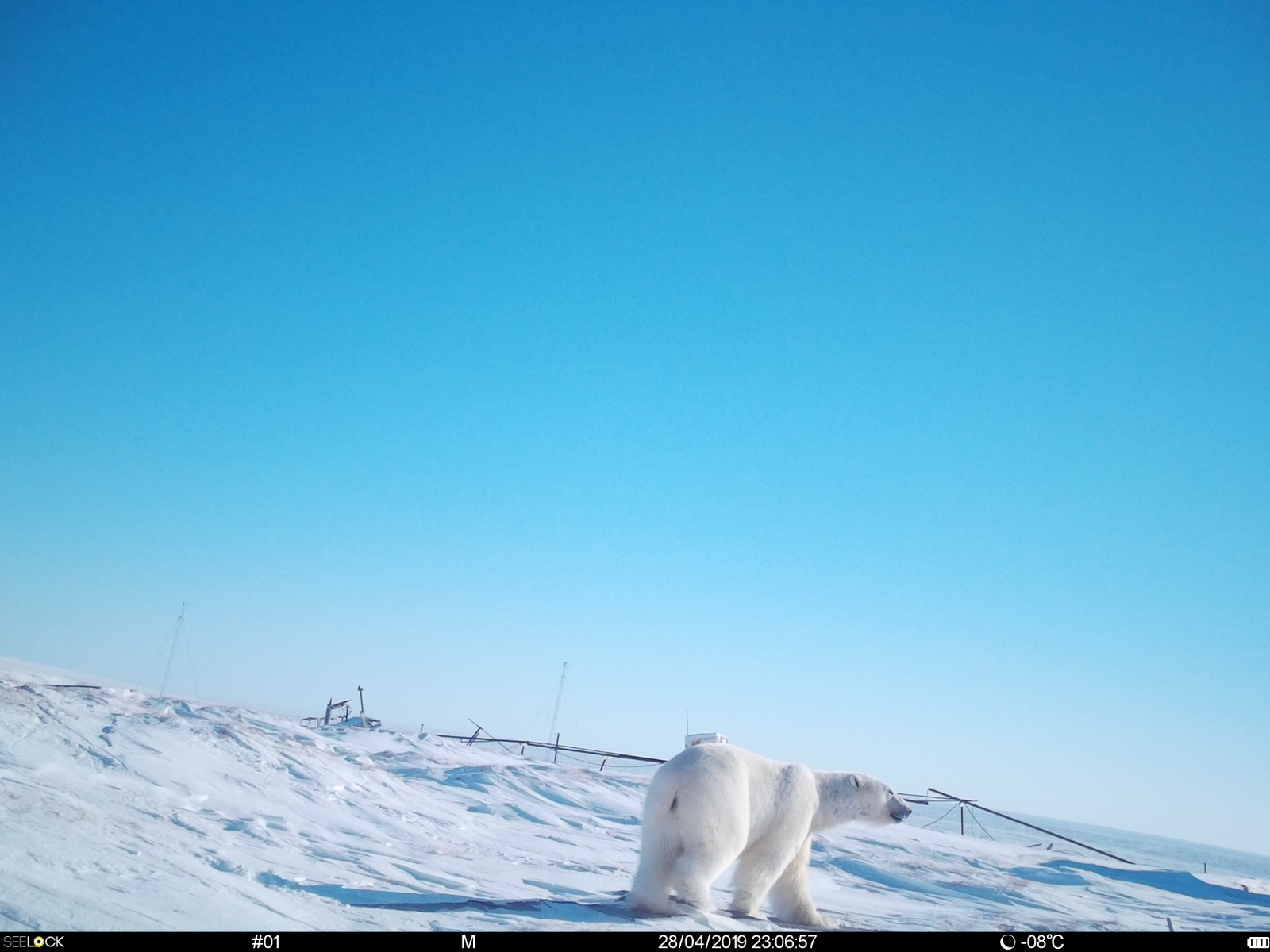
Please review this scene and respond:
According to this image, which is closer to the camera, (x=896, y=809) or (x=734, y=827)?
(x=734, y=827)

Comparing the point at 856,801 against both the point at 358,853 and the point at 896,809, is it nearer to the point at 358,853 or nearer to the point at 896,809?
the point at 896,809

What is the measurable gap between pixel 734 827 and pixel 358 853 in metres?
3.65

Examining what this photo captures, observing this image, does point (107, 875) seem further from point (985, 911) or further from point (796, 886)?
point (985, 911)

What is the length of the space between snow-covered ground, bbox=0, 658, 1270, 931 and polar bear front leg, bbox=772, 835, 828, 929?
0.39 metres

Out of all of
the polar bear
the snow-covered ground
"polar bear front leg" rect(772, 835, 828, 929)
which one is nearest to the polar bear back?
the polar bear

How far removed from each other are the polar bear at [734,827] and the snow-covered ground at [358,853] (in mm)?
385

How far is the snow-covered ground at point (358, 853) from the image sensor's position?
15.0 feet

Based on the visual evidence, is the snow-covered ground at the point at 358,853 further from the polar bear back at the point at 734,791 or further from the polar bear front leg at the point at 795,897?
the polar bear back at the point at 734,791

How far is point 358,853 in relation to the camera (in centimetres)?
694

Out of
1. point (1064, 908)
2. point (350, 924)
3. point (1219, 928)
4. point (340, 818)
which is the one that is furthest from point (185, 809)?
point (1219, 928)

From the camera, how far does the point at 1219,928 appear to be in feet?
25.9

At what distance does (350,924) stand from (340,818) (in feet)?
13.5
